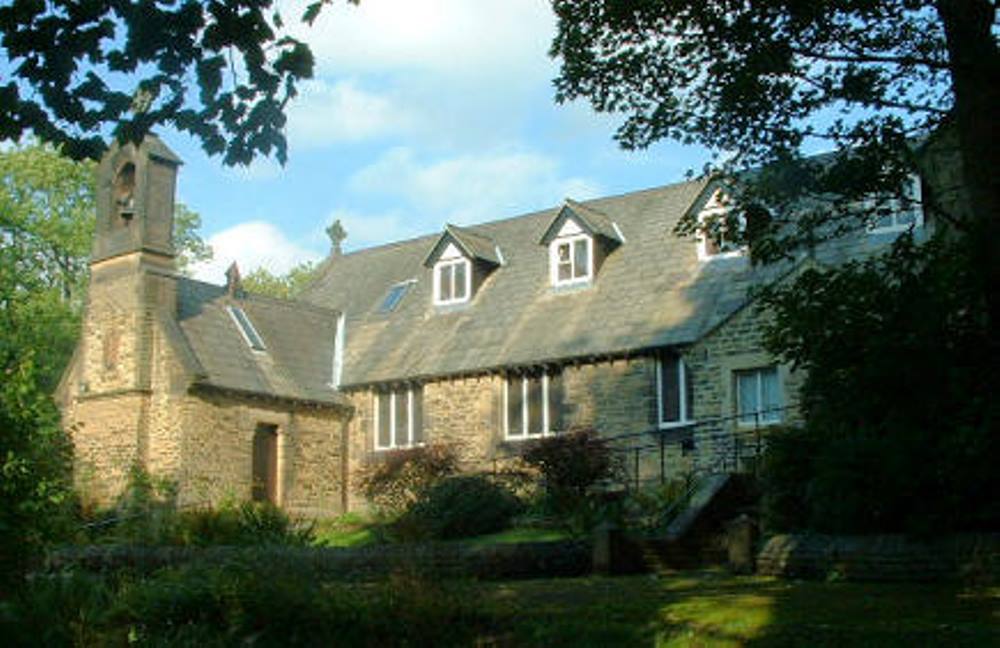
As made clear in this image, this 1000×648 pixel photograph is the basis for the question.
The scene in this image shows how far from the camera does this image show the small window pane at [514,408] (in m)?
31.0


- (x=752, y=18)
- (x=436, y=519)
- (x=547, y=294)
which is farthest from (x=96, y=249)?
(x=752, y=18)

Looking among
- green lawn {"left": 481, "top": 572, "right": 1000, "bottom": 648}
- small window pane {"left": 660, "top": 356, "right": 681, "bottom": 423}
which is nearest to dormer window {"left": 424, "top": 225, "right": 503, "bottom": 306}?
small window pane {"left": 660, "top": 356, "right": 681, "bottom": 423}

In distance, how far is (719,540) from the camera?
1833 cm

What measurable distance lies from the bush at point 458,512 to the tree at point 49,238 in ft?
93.9

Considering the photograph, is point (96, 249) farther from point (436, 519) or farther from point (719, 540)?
point (719, 540)

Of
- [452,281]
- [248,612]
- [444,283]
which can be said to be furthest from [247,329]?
[248,612]

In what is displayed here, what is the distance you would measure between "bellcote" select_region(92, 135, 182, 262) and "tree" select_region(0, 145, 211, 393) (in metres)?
15.5

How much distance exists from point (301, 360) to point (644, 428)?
37.4 feet

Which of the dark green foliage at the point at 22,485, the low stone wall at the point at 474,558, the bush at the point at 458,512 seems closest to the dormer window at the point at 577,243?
the bush at the point at 458,512

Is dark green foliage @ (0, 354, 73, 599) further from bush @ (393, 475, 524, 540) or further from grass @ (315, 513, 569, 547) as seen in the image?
bush @ (393, 475, 524, 540)

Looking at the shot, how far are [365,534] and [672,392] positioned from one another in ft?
25.3

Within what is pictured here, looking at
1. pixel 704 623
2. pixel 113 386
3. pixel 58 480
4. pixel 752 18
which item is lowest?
pixel 704 623

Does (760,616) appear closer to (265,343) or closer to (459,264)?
(459,264)

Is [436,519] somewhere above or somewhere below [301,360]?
below
